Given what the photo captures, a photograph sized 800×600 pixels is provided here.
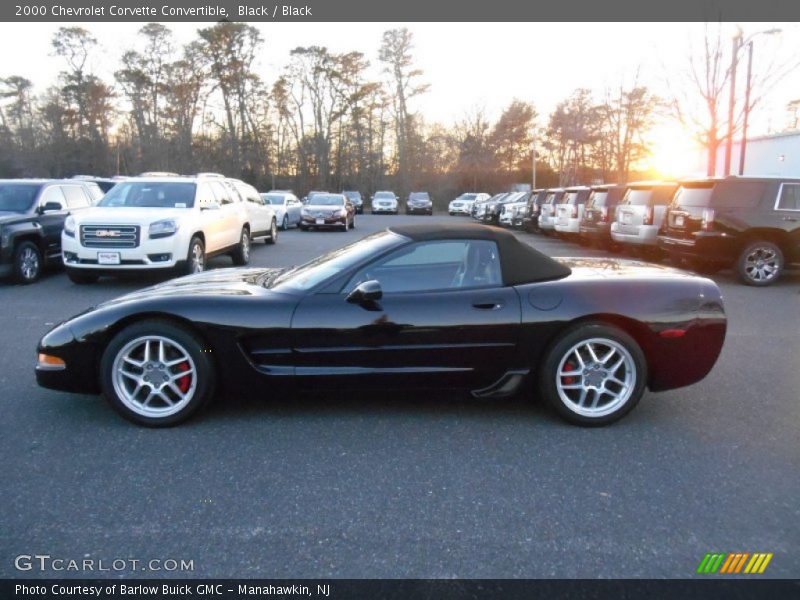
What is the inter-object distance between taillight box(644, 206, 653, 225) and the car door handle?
9.44m

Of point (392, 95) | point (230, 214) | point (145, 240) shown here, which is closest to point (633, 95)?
point (392, 95)

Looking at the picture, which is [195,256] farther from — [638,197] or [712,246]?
[638,197]

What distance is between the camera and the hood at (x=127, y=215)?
927cm

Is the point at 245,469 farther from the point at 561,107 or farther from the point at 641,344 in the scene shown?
the point at 561,107

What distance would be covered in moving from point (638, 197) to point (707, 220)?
8.60 ft

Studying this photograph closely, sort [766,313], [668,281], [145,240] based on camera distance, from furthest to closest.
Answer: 1. [145,240]
2. [766,313]
3. [668,281]

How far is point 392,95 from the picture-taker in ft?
171

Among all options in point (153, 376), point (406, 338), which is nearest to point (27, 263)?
point (153, 376)

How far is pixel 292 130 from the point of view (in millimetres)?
54094

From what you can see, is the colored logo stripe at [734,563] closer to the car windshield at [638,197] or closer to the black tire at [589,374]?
the black tire at [589,374]

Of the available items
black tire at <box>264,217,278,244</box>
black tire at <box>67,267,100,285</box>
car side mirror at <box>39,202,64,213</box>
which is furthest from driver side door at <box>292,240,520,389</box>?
black tire at <box>264,217,278,244</box>

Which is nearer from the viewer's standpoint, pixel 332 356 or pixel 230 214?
pixel 332 356

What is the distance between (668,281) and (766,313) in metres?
4.77
